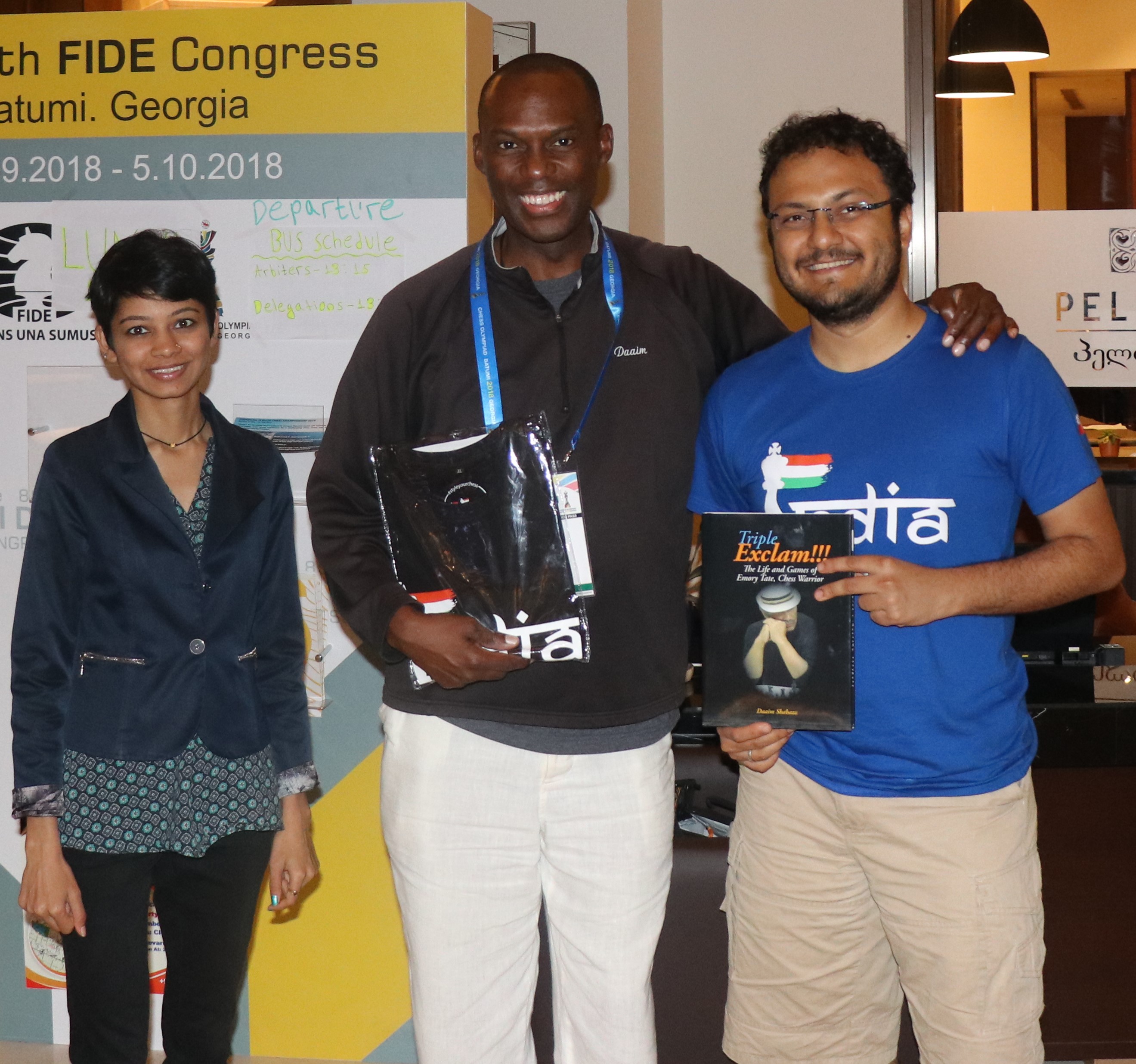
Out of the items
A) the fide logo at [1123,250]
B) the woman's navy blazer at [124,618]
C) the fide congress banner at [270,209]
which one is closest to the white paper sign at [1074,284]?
the fide logo at [1123,250]

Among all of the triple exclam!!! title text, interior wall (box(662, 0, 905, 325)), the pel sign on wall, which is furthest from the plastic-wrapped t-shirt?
the pel sign on wall

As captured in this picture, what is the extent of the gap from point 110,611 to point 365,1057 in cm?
133

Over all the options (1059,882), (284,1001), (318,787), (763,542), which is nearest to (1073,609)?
(1059,882)

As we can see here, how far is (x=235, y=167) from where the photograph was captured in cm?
261

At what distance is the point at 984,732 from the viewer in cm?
179

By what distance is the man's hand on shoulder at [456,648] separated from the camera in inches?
70.2

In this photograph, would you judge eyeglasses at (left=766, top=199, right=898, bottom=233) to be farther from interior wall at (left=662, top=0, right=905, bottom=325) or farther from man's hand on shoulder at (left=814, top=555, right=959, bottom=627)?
interior wall at (left=662, top=0, right=905, bottom=325)

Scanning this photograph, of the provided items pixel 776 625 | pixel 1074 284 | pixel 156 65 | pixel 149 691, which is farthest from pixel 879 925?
pixel 1074 284

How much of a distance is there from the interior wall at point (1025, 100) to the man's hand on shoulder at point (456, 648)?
9.91 feet

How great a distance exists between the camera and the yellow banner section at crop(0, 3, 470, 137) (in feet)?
8.35

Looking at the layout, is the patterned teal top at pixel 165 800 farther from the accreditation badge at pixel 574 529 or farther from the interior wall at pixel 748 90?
the interior wall at pixel 748 90

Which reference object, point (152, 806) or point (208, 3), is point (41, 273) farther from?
point (152, 806)

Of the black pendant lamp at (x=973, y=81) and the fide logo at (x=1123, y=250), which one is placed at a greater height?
the black pendant lamp at (x=973, y=81)

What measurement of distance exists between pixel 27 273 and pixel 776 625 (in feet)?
6.02
